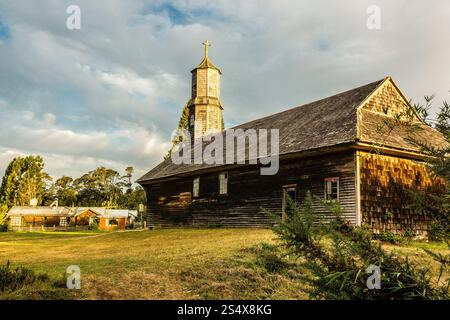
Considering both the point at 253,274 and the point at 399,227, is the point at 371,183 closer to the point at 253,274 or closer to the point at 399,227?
the point at 399,227

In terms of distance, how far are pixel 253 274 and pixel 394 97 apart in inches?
573

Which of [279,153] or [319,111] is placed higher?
[319,111]

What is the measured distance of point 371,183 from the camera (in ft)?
55.2

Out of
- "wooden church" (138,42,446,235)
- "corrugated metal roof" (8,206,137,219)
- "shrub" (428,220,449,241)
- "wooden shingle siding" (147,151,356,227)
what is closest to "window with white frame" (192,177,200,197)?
"wooden church" (138,42,446,235)

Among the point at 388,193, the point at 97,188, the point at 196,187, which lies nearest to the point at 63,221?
the point at 97,188

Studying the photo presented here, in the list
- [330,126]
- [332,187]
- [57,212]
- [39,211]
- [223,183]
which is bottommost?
[57,212]

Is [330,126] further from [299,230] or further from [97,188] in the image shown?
[97,188]

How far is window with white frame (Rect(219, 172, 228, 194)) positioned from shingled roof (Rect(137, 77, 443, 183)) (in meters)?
0.79

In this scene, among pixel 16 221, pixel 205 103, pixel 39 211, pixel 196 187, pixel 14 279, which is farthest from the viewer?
pixel 39 211

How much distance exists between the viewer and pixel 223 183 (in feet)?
76.6

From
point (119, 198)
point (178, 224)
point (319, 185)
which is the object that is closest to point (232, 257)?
point (319, 185)

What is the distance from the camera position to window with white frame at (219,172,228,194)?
23119mm

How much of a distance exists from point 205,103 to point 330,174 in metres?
19.1

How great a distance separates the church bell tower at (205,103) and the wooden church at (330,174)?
25.0 ft
